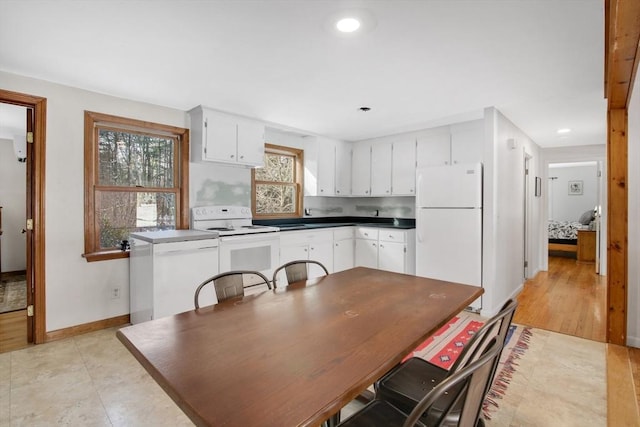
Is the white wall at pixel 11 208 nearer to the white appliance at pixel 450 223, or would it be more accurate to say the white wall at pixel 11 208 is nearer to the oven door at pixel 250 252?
the oven door at pixel 250 252

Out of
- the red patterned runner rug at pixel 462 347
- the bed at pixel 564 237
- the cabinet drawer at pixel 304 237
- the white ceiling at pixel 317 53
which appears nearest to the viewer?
→ the white ceiling at pixel 317 53

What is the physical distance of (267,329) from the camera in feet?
4.22

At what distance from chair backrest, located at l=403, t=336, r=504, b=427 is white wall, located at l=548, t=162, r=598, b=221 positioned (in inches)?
367

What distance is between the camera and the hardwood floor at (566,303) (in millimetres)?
3209

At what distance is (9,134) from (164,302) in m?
4.36

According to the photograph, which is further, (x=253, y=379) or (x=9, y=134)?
(x=9, y=134)

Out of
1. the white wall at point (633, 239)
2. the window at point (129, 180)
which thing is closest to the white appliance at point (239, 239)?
the window at point (129, 180)

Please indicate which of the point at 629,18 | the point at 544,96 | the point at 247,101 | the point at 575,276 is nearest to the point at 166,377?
the point at 629,18

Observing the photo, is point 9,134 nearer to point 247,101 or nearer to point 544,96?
point 247,101

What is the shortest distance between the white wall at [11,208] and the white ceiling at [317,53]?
336cm

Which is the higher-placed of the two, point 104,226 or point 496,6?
point 496,6

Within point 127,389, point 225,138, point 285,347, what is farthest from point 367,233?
point 285,347

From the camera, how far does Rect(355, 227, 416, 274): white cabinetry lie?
425 cm

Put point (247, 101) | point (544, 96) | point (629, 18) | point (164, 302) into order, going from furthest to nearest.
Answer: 1. point (247, 101)
2. point (544, 96)
3. point (164, 302)
4. point (629, 18)
